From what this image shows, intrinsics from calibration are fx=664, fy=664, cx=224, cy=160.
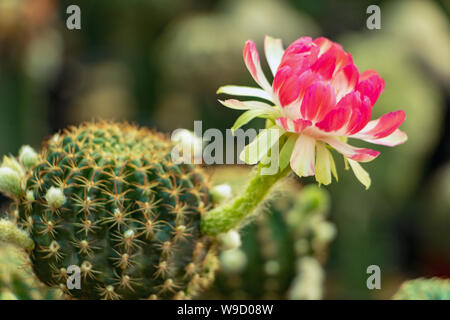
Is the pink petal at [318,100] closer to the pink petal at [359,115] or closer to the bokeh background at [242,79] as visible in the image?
the pink petal at [359,115]

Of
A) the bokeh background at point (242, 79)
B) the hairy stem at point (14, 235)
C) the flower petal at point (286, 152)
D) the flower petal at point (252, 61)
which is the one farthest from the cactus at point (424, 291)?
the bokeh background at point (242, 79)

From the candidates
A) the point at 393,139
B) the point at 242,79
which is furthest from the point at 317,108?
the point at 242,79

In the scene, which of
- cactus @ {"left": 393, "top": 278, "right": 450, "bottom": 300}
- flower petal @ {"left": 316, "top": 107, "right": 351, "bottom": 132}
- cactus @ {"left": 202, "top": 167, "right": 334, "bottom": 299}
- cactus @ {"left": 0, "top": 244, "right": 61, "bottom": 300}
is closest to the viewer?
flower petal @ {"left": 316, "top": 107, "right": 351, "bottom": 132}

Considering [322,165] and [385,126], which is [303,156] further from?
[385,126]

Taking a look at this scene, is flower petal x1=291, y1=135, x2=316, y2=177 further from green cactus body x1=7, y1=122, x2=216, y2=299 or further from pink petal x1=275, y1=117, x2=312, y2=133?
green cactus body x1=7, y1=122, x2=216, y2=299

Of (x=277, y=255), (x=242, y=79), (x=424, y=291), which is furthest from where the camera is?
(x=242, y=79)

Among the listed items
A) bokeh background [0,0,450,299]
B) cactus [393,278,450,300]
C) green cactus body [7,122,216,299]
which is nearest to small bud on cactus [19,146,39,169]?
green cactus body [7,122,216,299]
